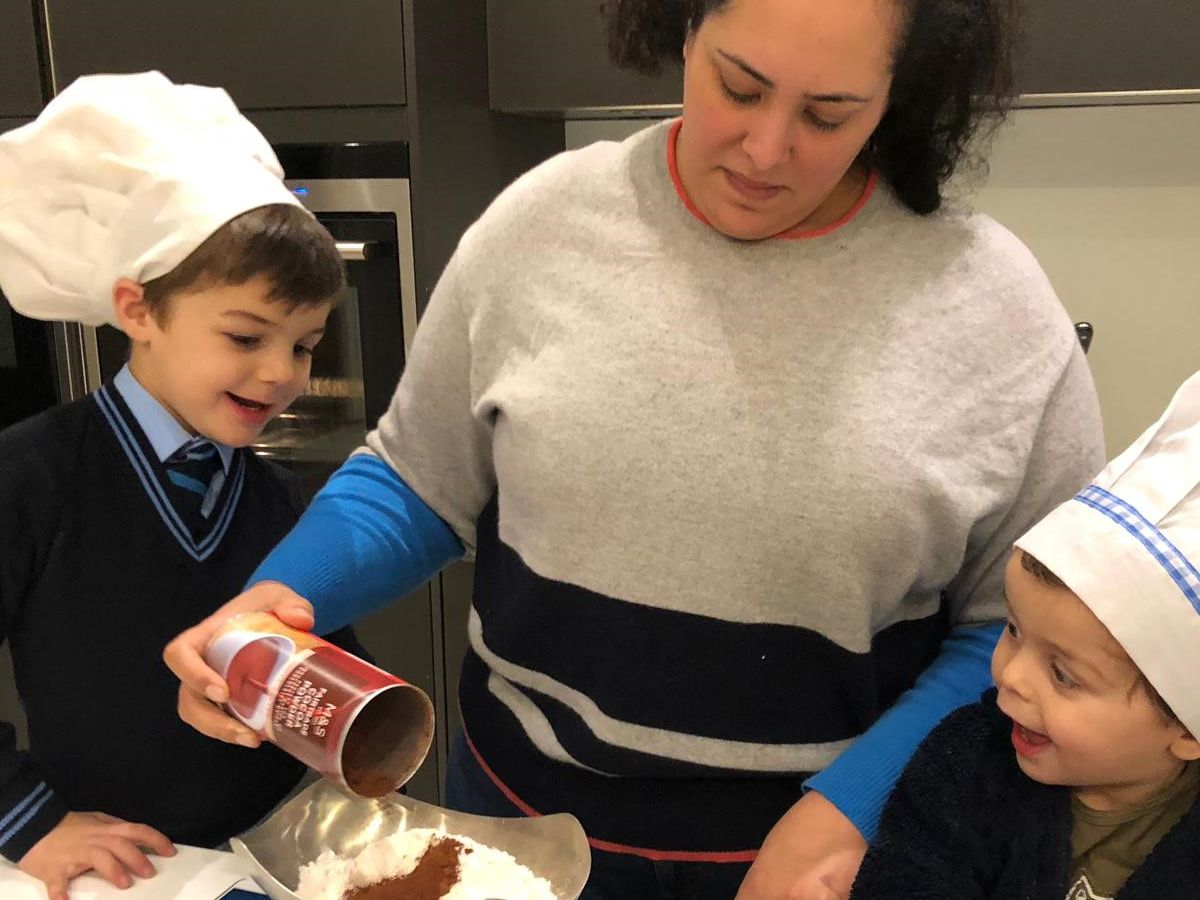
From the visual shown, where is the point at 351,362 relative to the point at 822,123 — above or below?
below

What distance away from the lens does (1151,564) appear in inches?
27.0

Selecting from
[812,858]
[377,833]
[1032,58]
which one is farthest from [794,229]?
[1032,58]

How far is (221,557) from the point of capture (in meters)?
1.05

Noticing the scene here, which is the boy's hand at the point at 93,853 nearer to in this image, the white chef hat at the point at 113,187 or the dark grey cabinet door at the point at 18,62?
the white chef hat at the point at 113,187

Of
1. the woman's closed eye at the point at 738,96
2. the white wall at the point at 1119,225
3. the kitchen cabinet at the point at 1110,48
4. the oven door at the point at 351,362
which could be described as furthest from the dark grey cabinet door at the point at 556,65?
the woman's closed eye at the point at 738,96

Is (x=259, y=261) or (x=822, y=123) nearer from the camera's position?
(x=822, y=123)

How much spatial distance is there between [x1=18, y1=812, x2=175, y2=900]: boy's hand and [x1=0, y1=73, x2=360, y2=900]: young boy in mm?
64

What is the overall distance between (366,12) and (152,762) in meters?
1.23

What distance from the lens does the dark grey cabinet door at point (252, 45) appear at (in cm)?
173

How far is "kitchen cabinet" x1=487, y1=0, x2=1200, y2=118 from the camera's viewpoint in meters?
1.53

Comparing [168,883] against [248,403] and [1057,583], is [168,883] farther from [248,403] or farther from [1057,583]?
[1057,583]

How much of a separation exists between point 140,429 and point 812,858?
2.36ft

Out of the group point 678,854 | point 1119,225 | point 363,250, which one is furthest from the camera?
point 1119,225

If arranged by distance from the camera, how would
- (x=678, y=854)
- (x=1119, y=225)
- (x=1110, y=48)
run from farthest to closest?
(x=1119, y=225), (x=1110, y=48), (x=678, y=854)
